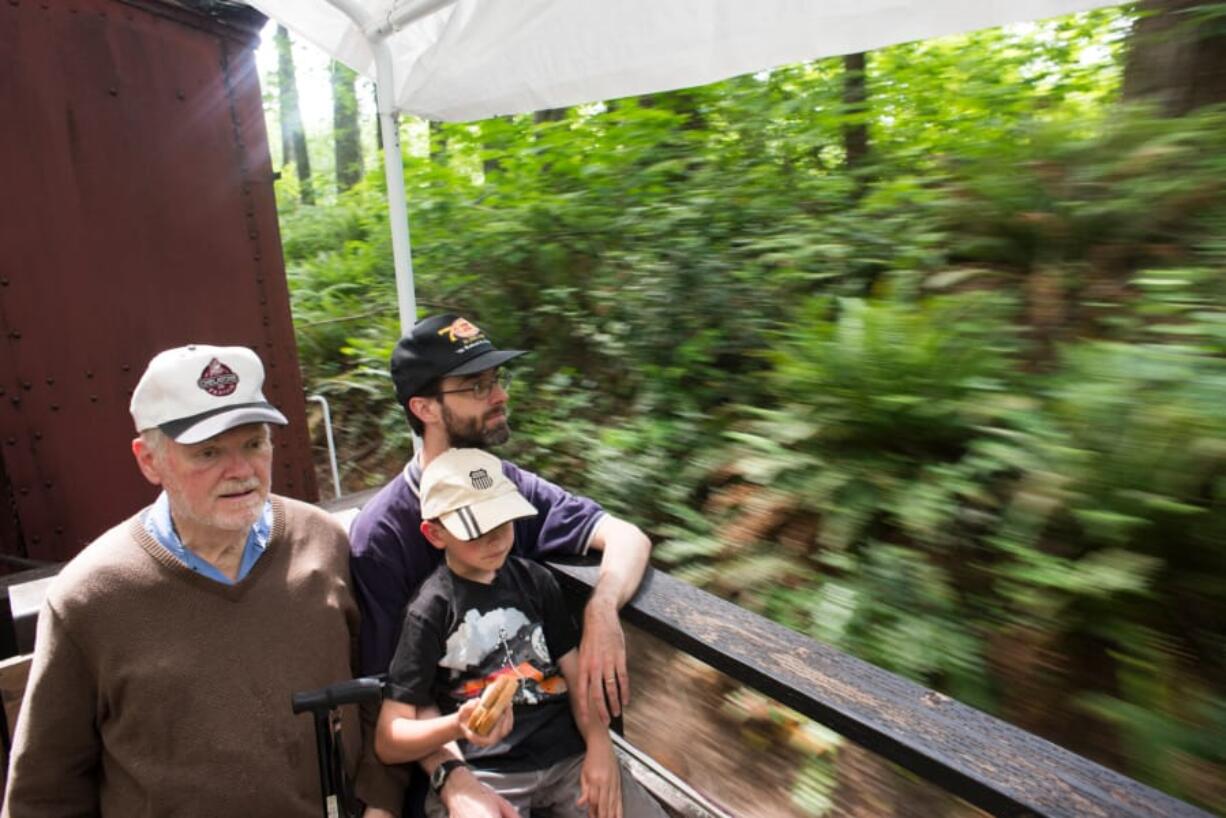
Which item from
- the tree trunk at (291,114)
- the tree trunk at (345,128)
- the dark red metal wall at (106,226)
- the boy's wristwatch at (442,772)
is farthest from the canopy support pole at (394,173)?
the tree trunk at (291,114)

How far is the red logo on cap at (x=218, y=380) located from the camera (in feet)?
5.70

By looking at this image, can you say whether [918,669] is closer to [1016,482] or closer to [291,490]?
[1016,482]

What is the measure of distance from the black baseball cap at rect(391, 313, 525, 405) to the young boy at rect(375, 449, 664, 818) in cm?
30

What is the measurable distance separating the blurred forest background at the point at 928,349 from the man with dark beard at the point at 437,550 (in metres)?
1.00

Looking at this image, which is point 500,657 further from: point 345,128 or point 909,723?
point 345,128

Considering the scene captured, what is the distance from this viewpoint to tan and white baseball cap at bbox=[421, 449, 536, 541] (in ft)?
6.19

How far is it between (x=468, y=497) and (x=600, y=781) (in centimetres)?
77

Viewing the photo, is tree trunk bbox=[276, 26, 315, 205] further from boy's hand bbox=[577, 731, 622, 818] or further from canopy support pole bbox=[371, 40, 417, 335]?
boy's hand bbox=[577, 731, 622, 818]

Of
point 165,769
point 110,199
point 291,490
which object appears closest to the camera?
point 165,769

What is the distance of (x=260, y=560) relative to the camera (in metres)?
1.85

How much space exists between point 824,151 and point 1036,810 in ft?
16.2

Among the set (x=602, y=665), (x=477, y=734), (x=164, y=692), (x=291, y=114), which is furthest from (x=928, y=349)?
(x=291, y=114)

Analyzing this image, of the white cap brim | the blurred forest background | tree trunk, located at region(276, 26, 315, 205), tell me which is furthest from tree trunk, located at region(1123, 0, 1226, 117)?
tree trunk, located at region(276, 26, 315, 205)

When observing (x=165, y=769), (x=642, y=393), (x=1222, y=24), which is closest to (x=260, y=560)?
(x=165, y=769)
